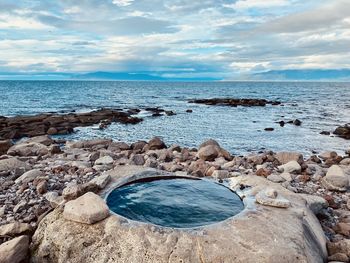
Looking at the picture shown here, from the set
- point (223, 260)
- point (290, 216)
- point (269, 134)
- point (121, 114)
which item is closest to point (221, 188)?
point (290, 216)

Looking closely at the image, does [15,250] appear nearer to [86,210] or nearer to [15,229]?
[15,229]

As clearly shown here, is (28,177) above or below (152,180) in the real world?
below

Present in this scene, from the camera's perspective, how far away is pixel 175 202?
20.6 feet

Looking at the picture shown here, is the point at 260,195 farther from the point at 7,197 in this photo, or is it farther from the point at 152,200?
the point at 7,197

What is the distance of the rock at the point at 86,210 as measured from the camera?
552 centimetres

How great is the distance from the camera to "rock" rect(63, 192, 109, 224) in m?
5.52

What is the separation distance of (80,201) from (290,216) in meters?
3.31

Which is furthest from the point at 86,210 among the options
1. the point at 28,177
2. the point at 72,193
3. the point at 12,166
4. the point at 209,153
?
the point at 209,153

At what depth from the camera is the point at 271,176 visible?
10469mm

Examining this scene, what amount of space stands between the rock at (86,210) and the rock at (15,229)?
871 millimetres

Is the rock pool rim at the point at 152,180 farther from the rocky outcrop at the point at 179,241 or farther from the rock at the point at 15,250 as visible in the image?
the rock at the point at 15,250

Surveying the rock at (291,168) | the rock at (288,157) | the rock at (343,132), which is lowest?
the rock at (343,132)

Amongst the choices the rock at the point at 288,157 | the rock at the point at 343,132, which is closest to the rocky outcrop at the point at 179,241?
the rock at the point at 288,157

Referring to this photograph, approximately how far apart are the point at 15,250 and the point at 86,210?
116cm
